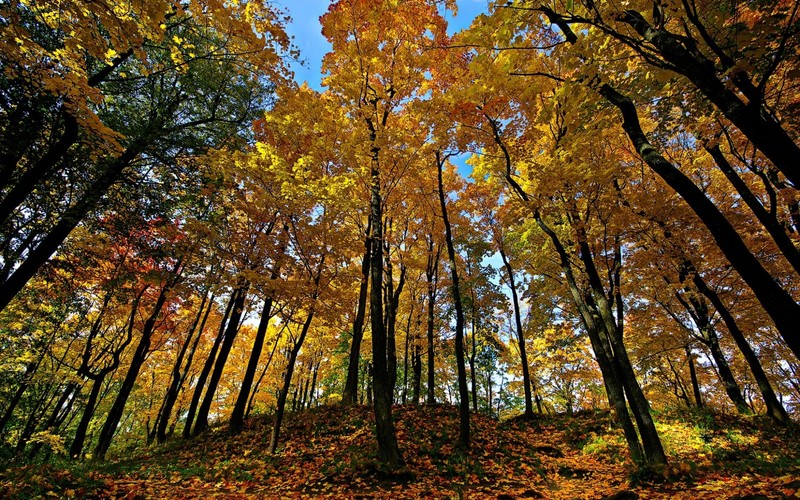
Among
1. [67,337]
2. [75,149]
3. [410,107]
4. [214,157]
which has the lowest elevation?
[67,337]

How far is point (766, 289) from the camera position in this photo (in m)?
3.39

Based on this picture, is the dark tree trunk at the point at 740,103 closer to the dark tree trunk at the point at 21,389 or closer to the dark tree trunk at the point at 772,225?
the dark tree trunk at the point at 772,225

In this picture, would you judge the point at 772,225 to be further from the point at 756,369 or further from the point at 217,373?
the point at 217,373

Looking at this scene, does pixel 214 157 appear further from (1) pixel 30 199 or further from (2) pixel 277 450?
(2) pixel 277 450

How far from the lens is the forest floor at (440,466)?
5.30 metres

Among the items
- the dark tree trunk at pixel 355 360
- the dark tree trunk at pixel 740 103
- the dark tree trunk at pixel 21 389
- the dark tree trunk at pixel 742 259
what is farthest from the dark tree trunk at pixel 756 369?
the dark tree trunk at pixel 21 389

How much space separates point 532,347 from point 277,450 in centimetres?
1971

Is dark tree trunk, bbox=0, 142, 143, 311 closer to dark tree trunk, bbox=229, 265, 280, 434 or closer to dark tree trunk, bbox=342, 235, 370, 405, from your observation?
dark tree trunk, bbox=229, 265, 280, 434

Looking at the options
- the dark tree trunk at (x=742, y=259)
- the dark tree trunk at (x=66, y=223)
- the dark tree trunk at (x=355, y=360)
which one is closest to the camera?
the dark tree trunk at (x=742, y=259)

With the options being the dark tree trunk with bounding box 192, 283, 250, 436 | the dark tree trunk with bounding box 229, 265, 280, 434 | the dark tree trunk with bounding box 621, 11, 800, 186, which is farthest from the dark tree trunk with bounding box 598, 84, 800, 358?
the dark tree trunk with bounding box 192, 283, 250, 436

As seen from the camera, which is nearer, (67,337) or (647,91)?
(647,91)

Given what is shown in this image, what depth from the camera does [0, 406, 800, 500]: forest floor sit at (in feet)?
17.4

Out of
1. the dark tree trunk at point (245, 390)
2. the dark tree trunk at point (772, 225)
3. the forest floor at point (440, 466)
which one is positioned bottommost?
the forest floor at point (440, 466)

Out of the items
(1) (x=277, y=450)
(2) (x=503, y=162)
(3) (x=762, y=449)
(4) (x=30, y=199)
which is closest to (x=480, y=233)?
(2) (x=503, y=162)
